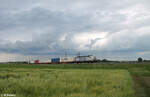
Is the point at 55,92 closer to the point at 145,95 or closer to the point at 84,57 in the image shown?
the point at 145,95

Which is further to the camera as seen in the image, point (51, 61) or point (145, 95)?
point (51, 61)

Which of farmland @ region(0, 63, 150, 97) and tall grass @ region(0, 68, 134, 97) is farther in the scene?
farmland @ region(0, 63, 150, 97)

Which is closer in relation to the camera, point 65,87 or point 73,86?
point 65,87

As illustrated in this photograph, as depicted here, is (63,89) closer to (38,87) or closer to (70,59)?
(38,87)

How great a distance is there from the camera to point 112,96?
1172 cm

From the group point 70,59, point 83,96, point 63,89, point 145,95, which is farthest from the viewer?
point 70,59

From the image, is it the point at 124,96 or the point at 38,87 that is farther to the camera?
the point at 38,87

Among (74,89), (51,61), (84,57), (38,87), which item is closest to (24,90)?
(38,87)

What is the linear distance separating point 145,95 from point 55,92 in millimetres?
6060

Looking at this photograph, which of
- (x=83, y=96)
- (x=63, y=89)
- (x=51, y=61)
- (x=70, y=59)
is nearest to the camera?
(x=83, y=96)

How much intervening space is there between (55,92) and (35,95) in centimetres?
158

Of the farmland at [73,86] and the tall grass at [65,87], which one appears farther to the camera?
the farmland at [73,86]

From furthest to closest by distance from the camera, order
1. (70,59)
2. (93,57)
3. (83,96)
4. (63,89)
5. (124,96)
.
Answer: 1. (70,59)
2. (93,57)
3. (63,89)
4. (124,96)
5. (83,96)

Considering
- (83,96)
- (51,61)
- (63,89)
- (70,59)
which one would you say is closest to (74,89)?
(63,89)
